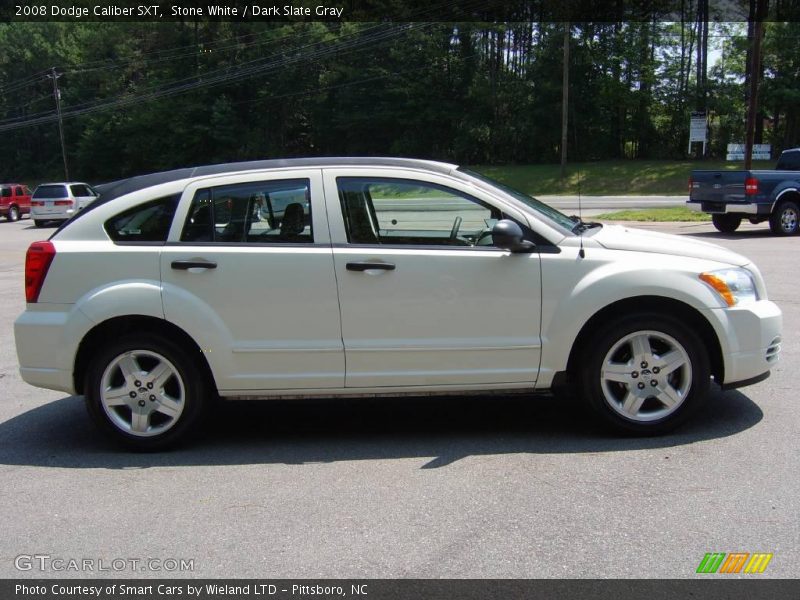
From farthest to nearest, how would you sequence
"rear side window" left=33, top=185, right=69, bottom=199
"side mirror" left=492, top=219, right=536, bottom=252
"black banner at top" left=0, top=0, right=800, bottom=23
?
"black banner at top" left=0, top=0, right=800, bottom=23 → "rear side window" left=33, top=185, right=69, bottom=199 → "side mirror" left=492, top=219, right=536, bottom=252

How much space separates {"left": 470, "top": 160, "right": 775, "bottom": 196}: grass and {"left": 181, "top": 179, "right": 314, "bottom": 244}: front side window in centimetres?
3789

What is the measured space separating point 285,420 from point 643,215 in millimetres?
20050

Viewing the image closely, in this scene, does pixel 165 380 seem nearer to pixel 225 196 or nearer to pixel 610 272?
pixel 225 196

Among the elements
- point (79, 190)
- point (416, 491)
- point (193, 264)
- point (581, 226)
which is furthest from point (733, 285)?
point (79, 190)

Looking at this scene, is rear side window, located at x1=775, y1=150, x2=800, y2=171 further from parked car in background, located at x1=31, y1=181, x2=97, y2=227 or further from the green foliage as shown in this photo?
the green foliage

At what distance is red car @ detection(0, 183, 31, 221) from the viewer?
1339 inches

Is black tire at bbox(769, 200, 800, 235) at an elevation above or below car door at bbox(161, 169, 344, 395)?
below

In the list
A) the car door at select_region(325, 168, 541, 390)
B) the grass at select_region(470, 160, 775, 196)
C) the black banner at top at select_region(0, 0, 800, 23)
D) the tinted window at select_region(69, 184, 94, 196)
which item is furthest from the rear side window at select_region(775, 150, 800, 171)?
the black banner at top at select_region(0, 0, 800, 23)

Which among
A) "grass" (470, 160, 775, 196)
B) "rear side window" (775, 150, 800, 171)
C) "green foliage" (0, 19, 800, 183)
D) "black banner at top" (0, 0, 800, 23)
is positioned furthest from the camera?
"black banner at top" (0, 0, 800, 23)

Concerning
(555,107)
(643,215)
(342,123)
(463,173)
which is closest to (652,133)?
(555,107)

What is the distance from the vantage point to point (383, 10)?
60719 mm

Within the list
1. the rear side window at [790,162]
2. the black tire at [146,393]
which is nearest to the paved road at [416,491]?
the black tire at [146,393]

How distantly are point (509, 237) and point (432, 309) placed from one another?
0.65 metres

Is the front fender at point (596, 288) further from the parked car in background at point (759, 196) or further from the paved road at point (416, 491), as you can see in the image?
the parked car in background at point (759, 196)
